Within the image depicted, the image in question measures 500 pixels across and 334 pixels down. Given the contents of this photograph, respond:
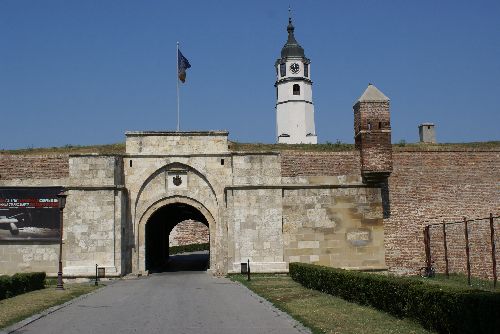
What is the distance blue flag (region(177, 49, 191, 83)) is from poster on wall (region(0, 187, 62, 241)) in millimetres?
7969

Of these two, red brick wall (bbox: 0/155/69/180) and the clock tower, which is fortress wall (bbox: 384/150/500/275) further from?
the clock tower

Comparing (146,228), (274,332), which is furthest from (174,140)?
(274,332)

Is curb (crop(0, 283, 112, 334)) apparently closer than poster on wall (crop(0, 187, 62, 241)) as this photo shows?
Yes

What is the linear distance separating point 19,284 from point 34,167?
792 centimetres

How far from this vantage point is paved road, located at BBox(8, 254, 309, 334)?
11.0 metres

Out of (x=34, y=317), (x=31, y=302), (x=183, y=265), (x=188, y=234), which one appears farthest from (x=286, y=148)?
(x=188, y=234)

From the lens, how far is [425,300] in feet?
34.9

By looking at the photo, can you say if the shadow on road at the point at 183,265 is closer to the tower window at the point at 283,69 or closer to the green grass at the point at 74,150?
the green grass at the point at 74,150

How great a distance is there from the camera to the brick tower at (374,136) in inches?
949

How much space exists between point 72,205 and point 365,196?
11647mm

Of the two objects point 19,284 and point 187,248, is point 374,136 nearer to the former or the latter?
point 19,284

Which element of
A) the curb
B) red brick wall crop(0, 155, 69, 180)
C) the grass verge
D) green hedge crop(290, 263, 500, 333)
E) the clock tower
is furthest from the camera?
the clock tower

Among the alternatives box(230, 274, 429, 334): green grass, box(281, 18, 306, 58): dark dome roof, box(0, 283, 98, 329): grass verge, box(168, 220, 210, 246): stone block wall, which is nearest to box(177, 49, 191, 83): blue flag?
Answer: box(0, 283, 98, 329): grass verge

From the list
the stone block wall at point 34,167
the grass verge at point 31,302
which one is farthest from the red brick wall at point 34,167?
the grass verge at point 31,302
